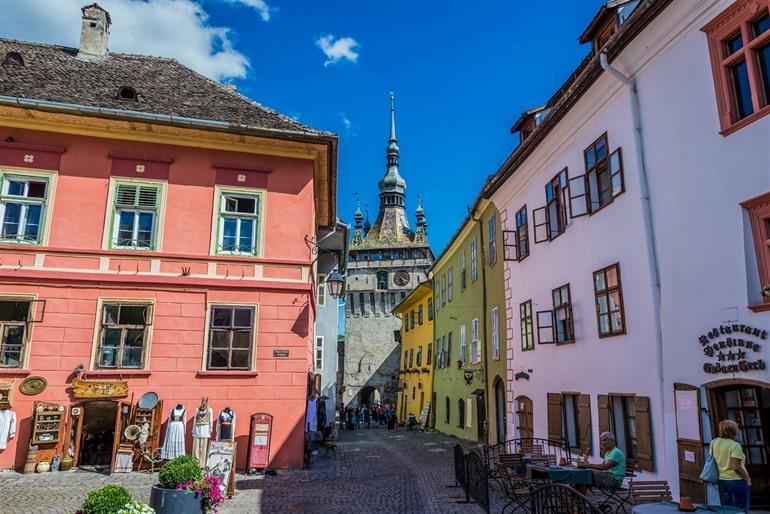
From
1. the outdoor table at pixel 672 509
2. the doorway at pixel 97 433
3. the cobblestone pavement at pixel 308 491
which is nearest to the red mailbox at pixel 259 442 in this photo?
the cobblestone pavement at pixel 308 491

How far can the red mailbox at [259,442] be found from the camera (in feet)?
42.9

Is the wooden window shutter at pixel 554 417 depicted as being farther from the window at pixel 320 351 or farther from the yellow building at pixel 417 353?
the yellow building at pixel 417 353

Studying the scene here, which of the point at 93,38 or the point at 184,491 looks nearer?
the point at 184,491

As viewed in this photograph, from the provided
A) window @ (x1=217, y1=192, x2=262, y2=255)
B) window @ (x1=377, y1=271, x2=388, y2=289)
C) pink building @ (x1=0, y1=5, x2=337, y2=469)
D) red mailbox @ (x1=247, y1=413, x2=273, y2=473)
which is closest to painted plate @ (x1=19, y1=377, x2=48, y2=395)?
pink building @ (x1=0, y1=5, x2=337, y2=469)

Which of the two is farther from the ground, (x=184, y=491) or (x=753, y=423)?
(x=753, y=423)

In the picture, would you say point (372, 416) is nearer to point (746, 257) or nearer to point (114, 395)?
point (114, 395)

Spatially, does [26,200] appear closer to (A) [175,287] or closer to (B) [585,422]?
(A) [175,287]

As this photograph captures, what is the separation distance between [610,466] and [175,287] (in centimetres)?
1058

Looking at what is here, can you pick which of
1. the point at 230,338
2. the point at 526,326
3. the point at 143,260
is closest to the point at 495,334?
the point at 526,326

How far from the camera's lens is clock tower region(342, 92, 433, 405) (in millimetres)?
59156

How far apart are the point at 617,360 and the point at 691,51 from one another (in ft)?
19.5

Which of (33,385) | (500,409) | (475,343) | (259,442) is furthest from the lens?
(475,343)

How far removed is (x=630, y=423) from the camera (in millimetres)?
10852

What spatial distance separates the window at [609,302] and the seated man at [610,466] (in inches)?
103
